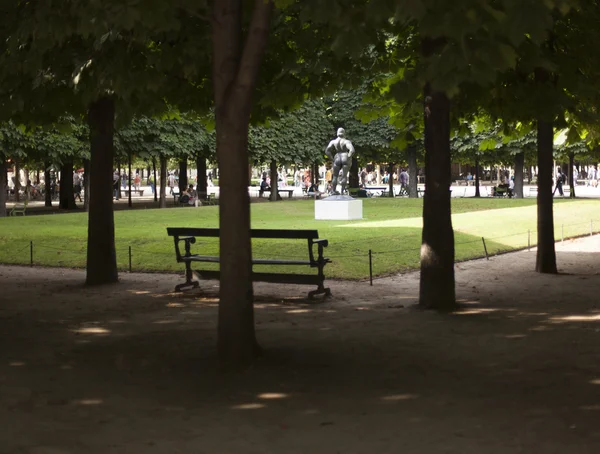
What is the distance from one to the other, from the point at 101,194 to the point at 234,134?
6.71 meters

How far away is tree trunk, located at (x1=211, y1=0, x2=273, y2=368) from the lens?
27.0ft

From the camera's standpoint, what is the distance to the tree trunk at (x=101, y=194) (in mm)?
14297

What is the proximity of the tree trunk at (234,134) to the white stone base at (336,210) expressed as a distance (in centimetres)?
2270

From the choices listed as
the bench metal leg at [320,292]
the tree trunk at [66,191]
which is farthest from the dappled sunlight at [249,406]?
the tree trunk at [66,191]

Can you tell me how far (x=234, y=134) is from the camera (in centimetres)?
827

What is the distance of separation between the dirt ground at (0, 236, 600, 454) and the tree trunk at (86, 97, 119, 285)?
4.26ft

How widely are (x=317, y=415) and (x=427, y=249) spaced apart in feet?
16.9

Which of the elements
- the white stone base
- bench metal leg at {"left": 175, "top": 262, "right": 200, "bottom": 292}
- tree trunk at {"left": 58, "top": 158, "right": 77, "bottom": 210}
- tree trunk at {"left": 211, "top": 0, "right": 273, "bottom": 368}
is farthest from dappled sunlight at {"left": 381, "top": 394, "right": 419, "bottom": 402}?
tree trunk at {"left": 58, "top": 158, "right": 77, "bottom": 210}

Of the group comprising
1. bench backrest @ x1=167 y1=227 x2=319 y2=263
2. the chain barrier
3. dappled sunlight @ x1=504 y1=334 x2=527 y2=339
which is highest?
bench backrest @ x1=167 y1=227 x2=319 y2=263

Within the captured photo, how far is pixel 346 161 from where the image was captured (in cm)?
3275

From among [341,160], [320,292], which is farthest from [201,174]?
[320,292]

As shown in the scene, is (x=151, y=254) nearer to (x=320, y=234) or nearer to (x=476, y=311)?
(x=320, y=234)

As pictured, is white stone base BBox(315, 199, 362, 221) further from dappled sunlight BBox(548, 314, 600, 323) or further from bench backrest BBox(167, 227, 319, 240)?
dappled sunlight BBox(548, 314, 600, 323)

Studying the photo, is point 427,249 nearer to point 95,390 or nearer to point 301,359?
point 301,359
